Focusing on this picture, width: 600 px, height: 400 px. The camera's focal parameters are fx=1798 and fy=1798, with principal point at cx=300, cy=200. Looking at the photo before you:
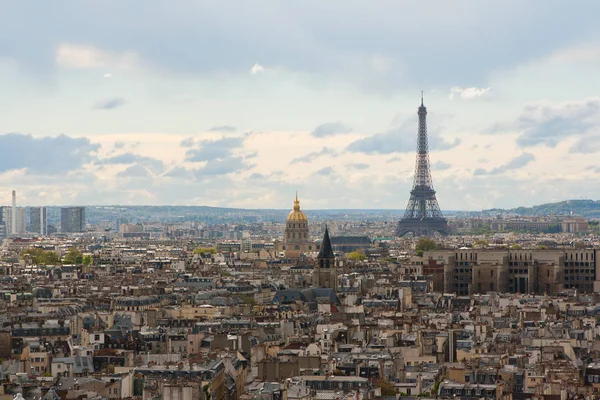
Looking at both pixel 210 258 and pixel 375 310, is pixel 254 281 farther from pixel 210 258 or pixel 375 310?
pixel 210 258

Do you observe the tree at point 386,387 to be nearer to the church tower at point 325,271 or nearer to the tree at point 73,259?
the church tower at point 325,271

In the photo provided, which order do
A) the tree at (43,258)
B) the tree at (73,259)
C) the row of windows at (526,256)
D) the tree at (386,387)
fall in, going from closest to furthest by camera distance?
the tree at (386,387)
the row of windows at (526,256)
the tree at (73,259)
the tree at (43,258)

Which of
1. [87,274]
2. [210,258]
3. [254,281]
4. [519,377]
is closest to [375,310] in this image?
[254,281]

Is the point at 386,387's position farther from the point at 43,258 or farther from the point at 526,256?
the point at 43,258

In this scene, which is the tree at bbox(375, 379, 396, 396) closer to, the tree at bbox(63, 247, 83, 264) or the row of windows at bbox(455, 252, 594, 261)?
the row of windows at bbox(455, 252, 594, 261)

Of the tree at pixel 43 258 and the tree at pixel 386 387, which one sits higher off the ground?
the tree at pixel 43 258

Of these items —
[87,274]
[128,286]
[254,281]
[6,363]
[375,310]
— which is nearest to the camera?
[6,363]

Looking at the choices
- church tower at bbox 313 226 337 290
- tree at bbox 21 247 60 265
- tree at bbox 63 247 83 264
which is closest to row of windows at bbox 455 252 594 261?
church tower at bbox 313 226 337 290

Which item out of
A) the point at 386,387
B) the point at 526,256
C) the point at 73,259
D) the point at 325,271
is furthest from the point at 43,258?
the point at 386,387

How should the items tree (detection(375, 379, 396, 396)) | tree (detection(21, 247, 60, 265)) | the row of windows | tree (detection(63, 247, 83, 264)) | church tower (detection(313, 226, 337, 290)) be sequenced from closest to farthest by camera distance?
1. tree (detection(375, 379, 396, 396))
2. church tower (detection(313, 226, 337, 290))
3. the row of windows
4. tree (detection(63, 247, 83, 264))
5. tree (detection(21, 247, 60, 265))

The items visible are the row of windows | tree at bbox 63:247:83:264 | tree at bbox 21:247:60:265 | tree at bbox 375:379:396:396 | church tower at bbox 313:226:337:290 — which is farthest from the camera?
tree at bbox 21:247:60:265

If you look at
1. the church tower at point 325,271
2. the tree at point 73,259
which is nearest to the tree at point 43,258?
the tree at point 73,259
